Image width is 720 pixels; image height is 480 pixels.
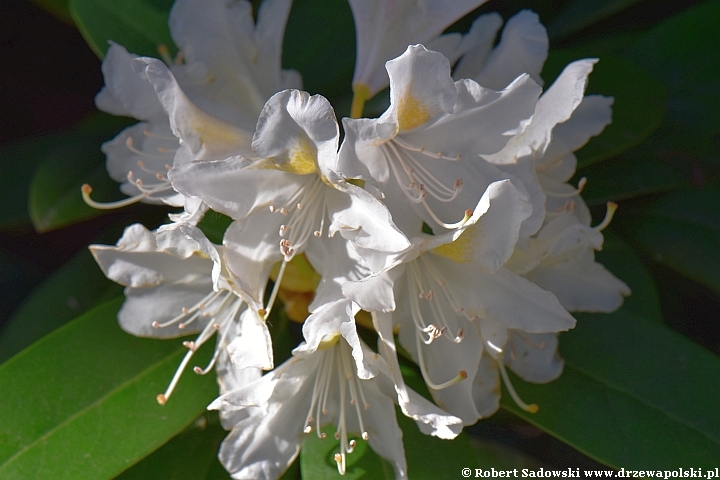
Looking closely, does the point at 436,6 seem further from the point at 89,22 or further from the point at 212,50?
the point at 89,22

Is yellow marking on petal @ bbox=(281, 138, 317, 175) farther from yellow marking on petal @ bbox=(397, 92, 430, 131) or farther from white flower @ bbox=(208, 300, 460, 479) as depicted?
white flower @ bbox=(208, 300, 460, 479)

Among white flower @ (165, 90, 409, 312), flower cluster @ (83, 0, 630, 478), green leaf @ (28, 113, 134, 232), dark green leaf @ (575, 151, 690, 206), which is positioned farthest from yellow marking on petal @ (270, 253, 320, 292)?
dark green leaf @ (575, 151, 690, 206)

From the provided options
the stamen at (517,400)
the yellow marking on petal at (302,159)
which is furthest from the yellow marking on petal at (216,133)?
the stamen at (517,400)

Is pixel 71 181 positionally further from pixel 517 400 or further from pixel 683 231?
pixel 683 231

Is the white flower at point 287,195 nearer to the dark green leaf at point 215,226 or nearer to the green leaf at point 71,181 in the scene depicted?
the dark green leaf at point 215,226

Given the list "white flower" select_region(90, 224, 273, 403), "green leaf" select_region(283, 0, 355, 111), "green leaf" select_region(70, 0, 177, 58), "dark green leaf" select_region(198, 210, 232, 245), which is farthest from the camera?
"green leaf" select_region(283, 0, 355, 111)

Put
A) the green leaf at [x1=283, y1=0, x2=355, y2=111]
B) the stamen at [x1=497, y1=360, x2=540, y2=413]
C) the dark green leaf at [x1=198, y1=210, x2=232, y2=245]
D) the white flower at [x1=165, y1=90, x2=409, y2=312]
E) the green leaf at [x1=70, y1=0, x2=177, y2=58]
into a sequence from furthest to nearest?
1. the green leaf at [x1=283, y1=0, x2=355, y2=111]
2. the green leaf at [x1=70, y1=0, x2=177, y2=58]
3. the dark green leaf at [x1=198, y1=210, x2=232, y2=245]
4. the stamen at [x1=497, y1=360, x2=540, y2=413]
5. the white flower at [x1=165, y1=90, x2=409, y2=312]

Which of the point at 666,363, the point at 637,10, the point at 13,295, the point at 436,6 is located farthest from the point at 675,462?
the point at 13,295
